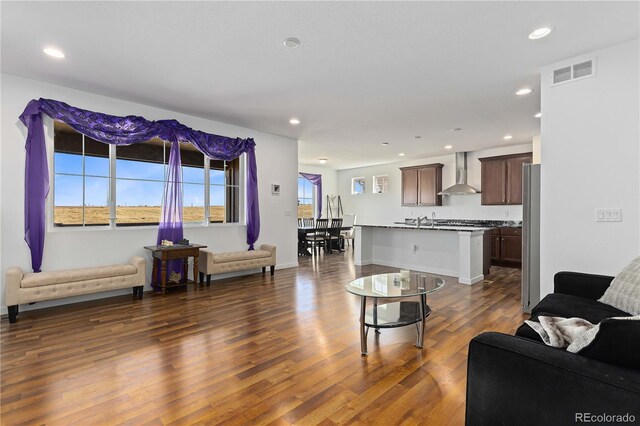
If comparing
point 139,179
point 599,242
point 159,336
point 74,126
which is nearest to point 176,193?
point 139,179

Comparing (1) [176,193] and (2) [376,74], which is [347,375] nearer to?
(2) [376,74]

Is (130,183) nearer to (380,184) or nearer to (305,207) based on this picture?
(305,207)

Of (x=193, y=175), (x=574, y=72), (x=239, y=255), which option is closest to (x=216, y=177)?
(x=193, y=175)

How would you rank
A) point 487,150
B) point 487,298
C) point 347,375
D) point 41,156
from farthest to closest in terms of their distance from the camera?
point 487,150 < point 487,298 < point 41,156 < point 347,375

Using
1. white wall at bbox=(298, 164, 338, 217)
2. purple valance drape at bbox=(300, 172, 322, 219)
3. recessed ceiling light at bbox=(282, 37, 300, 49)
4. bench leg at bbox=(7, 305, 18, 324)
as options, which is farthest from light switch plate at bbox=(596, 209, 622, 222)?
white wall at bbox=(298, 164, 338, 217)

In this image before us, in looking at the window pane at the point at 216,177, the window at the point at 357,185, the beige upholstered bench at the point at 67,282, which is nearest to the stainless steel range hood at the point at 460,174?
the window at the point at 357,185

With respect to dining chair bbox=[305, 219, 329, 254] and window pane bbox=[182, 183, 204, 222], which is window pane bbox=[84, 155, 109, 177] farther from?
dining chair bbox=[305, 219, 329, 254]

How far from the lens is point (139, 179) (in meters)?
4.93

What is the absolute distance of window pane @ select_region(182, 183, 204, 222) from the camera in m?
5.43

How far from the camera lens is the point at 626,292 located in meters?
2.20

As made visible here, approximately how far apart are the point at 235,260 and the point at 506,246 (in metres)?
5.66

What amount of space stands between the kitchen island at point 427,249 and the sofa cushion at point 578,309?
275 centimetres

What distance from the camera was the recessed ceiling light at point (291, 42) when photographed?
2.88 m

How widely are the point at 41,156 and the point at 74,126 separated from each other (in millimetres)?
534
